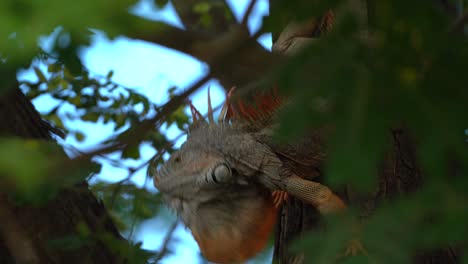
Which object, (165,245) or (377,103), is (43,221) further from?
(377,103)

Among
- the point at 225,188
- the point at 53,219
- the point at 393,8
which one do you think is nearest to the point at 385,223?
the point at 393,8

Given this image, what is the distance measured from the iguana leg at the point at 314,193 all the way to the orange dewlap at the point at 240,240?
0.13 metres

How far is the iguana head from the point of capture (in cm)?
201

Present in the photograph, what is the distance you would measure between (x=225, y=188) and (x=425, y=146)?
2.91 ft

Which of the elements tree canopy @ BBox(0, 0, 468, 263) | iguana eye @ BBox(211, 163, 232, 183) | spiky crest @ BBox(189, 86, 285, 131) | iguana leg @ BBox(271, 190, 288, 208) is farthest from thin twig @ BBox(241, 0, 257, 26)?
iguana leg @ BBox(271, 190, 288, 208)

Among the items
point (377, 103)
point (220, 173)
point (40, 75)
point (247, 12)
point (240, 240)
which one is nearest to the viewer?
point (377, 103)

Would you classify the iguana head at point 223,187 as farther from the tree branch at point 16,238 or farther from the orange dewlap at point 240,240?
the tree branch at point 16,238

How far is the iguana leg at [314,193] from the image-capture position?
1.98 metres

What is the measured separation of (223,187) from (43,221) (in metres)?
0.60

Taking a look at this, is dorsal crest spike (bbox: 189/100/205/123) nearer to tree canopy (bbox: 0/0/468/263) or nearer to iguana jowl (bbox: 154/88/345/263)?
iguana jowl (bbox: 154/88/345/263)

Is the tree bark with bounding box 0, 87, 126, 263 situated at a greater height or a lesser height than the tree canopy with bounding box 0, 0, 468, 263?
lesser

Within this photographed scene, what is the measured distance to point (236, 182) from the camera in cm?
204

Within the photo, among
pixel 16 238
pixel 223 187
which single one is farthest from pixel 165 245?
pixel 16 238

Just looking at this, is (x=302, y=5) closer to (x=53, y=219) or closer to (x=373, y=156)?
(x=373, y=156)
